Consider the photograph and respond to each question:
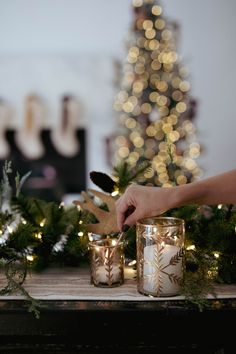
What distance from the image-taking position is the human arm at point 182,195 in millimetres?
816

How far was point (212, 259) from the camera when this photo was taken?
897mm

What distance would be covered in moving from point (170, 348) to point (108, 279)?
18 cm

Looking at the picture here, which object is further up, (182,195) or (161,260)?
(182,195)

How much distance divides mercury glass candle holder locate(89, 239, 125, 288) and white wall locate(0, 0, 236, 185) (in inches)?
147

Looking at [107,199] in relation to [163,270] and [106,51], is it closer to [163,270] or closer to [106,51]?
[163,270]

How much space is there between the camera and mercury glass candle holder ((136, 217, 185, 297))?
2.60 ft

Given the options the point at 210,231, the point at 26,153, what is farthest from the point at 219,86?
the point at 210,231

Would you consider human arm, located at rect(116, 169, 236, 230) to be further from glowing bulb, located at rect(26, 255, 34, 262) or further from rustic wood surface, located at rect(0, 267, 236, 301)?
glowing bulb, located at rect(26, 255, 34, 262)

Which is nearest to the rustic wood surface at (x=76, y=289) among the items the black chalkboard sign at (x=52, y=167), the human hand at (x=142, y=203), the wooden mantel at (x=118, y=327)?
the wooden mantel at (x=118, y=327)

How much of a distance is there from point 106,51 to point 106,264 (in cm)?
407

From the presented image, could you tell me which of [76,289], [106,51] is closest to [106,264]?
[76,289]

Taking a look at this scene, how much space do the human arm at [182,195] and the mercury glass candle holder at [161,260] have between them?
5 centimetres

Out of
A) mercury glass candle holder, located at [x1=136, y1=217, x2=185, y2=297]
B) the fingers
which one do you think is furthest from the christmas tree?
mercury glass candle holder, located at [x1=136, y1=217, x2=185, y2=297]

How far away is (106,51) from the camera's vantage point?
462 cm
